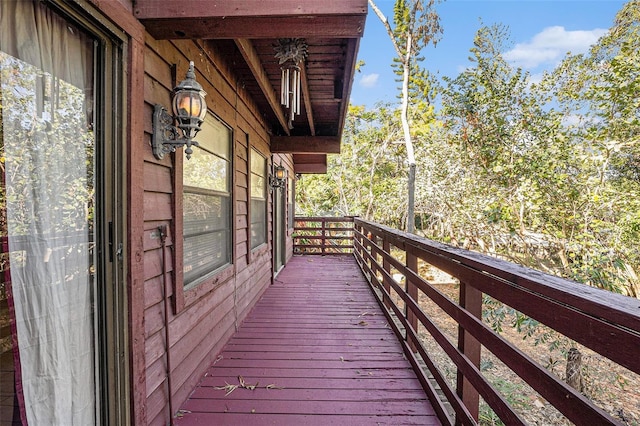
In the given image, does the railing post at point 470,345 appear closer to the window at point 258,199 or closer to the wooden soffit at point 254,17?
the wooden soffit at point 254,17

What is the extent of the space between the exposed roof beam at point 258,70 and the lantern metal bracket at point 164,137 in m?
0.76

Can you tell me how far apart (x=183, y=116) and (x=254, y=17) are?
60cm

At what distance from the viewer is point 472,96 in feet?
23.7

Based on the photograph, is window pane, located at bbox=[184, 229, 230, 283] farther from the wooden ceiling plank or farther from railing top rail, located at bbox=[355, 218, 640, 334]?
the wooden ceiling plank

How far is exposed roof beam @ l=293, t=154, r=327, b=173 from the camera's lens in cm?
736

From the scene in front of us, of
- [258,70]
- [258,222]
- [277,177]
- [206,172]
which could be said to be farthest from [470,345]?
[277,177]

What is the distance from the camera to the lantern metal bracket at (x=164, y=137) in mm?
1664

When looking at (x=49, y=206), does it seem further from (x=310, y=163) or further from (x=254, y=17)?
(x=310, y=163)

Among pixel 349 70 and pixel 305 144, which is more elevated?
pixel 349 70

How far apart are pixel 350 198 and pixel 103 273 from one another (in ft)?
38.8

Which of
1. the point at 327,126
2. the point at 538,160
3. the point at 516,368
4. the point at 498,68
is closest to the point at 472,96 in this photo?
the point at 498,68

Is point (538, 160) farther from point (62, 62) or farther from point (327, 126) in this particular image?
point (62, 62)

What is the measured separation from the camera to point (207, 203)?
2418 mm

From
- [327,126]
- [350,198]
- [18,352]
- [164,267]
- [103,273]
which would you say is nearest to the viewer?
[18,352]
